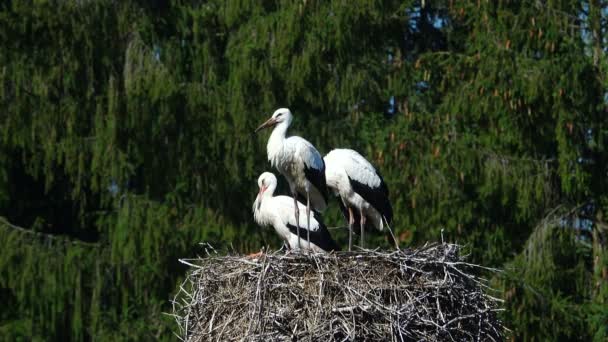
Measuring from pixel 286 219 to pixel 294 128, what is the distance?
328 cm

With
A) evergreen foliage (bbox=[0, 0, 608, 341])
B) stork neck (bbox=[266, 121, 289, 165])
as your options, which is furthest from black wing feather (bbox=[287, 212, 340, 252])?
evergreen foliage (bbox=[0, 0, 608, 341])

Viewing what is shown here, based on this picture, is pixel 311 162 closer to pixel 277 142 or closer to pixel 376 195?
pixel 277 142

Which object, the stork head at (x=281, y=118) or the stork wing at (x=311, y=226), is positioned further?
the stork wing at (x=311, y=226)

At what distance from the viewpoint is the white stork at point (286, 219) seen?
1255cm

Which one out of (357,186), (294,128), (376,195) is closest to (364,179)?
(357,186)

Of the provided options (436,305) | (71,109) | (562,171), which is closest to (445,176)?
(562,171)

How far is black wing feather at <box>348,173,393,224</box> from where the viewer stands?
12.3 meters

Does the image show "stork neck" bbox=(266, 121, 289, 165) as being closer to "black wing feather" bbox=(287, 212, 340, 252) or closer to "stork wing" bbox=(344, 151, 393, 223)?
"stork wing" bbox=(344, 151, 393, 223)

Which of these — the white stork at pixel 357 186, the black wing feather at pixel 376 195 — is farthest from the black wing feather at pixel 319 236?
the black wing feather at pixel 376 195

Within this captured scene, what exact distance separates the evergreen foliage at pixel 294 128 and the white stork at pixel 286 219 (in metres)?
2.58

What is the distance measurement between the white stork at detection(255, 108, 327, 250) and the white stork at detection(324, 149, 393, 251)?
236 mm

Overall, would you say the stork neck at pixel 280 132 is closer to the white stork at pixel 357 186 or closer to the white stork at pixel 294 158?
the white stork at pixel 294 158

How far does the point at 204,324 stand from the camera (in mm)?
10938

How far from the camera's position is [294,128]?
51.8ft
